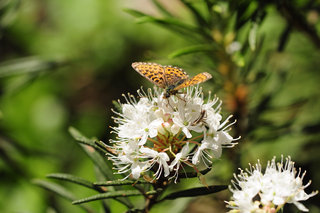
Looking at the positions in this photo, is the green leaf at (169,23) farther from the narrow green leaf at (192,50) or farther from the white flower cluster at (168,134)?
the white flower cluster at (168,134)

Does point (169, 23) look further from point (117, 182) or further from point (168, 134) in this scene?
point (117, 182)

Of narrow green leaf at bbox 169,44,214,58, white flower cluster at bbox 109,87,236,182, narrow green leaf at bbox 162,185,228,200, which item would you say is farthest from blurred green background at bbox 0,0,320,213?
narrow green leaf at bbox 162,185,228,200

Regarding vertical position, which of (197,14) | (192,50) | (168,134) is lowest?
(168,134)

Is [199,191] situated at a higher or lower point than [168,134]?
lower

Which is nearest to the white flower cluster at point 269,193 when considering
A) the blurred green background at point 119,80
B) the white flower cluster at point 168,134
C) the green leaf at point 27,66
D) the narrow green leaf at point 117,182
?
the white flower cluster at point 168,134

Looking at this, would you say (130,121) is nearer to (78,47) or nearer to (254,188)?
(254,188)

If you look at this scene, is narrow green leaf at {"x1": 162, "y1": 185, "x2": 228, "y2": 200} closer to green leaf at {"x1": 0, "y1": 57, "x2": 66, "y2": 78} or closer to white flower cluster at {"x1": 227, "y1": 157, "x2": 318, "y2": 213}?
white flower cluster at {"x1": 227, "y1": 157, "x2": 318, "y2": 213}

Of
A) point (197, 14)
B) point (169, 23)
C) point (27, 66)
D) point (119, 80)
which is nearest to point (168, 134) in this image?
point (169, 23)
